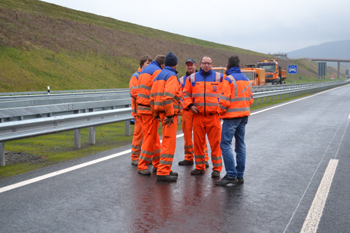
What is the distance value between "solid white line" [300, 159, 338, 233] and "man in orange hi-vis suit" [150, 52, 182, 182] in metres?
2.04

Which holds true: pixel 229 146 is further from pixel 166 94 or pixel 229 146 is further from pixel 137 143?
pixel 137 143

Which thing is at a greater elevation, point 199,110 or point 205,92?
point 205,92

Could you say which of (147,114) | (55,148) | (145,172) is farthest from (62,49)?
(145,172)

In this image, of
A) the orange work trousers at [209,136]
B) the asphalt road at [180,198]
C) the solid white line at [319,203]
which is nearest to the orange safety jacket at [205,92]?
the orange work trousers at [209,136]

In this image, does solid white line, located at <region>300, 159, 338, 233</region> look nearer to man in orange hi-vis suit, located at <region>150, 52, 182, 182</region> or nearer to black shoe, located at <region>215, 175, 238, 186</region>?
black shoe, located at <region>215, 175, 238, 186</region>

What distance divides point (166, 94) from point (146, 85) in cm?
60

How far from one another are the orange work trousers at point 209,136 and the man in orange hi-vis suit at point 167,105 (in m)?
0.44

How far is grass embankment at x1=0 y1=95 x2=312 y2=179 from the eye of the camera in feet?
23.8

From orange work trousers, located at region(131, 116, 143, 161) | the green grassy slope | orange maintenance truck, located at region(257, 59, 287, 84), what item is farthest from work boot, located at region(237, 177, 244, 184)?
orange maintenance truck, located at region(257, 59, 287, 84)

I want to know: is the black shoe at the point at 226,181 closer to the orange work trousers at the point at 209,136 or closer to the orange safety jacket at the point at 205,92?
the orange work trousers at the point at 209,136

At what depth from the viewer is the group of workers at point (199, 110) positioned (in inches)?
246

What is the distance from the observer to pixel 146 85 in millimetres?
6770

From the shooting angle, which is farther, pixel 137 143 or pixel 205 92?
pixel 137 143

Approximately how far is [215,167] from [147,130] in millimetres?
1213
